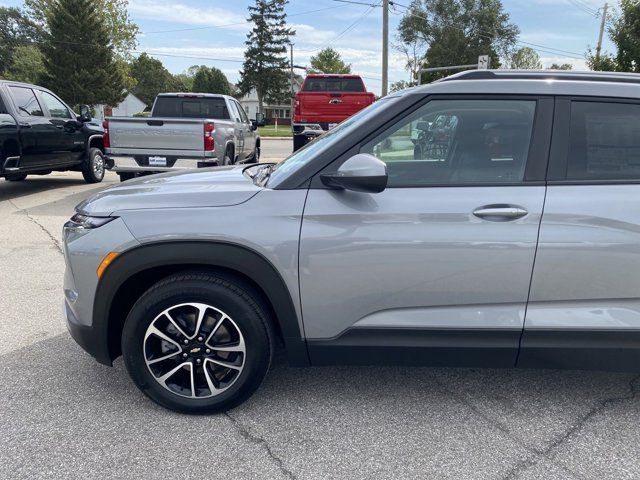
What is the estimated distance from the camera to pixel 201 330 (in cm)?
265

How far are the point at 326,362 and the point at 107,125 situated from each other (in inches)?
285

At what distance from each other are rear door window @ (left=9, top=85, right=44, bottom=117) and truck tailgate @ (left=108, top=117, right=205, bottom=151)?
5.50ft

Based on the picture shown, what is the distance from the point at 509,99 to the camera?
259 cm

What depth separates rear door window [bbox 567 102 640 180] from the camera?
2553 millimetres

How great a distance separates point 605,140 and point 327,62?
235 ft

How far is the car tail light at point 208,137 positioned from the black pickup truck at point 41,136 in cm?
311

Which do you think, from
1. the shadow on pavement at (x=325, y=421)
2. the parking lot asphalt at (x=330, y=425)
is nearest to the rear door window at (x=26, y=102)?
the parking lot asphalt at (x=330, y=425)

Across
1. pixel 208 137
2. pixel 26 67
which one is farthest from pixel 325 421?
pixel 26 67

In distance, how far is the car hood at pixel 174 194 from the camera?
2.61 meters

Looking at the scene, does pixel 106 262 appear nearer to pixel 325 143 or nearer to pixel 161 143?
pixel 325 143

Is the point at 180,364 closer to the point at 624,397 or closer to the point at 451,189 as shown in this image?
the point at 451,189

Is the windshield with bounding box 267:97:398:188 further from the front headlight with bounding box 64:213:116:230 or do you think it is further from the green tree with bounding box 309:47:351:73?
the green tree with bounding box 309:47:351:73

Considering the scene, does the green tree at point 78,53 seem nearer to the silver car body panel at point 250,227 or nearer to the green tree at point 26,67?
the green tree at point 26,67

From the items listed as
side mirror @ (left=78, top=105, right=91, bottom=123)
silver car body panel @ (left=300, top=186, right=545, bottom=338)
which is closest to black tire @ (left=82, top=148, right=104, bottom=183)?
side mirror @ (left=78, top=105, right=91, bottom=123)
